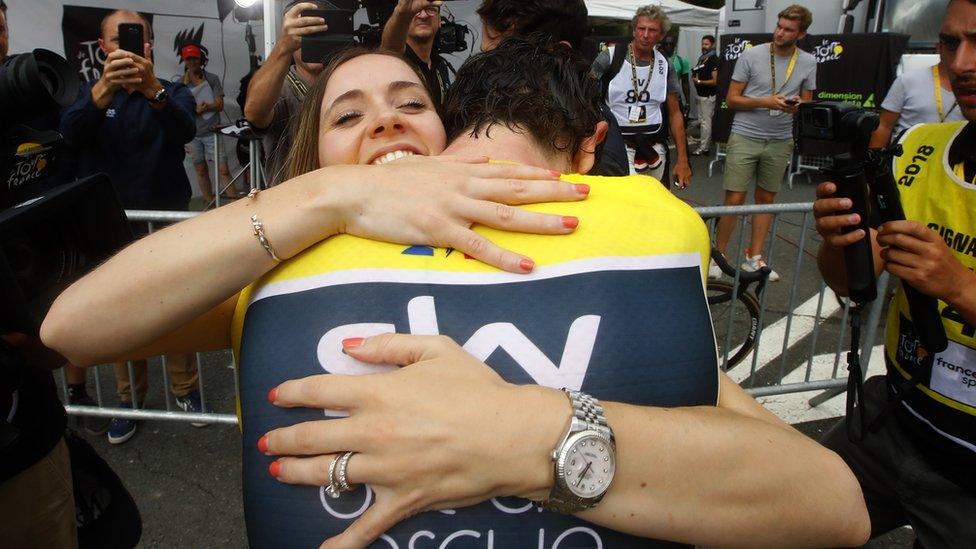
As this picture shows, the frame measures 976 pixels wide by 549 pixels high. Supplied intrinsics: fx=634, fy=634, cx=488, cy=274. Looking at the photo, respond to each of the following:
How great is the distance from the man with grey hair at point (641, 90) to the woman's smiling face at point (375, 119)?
15.4 ft

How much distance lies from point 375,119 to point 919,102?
5.47 m

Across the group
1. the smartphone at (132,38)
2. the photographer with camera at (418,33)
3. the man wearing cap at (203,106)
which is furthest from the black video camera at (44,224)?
the man wearing cap at (203,106)

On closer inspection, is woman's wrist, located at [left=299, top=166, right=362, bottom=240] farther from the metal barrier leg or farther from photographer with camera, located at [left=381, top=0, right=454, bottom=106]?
the metal barrier leg

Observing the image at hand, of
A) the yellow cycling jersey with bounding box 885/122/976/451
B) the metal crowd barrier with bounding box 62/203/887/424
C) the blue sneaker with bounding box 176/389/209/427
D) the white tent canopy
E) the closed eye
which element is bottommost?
the blue sneaker with bounding box 176/389/209/427

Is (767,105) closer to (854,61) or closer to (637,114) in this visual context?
(637,114)

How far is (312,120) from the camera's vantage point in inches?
66.4

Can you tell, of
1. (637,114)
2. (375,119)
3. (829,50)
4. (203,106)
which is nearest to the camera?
(375,119)

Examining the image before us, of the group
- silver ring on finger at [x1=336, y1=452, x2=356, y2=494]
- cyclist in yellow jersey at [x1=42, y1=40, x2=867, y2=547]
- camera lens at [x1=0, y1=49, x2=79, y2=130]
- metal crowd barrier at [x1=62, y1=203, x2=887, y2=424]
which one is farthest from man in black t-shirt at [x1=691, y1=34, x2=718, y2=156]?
silver ring on finger at [x1=336, y1=452, x2=356, y2=494]

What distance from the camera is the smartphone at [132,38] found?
349 centimetres

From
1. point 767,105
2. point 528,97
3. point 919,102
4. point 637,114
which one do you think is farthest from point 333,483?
point 767,105

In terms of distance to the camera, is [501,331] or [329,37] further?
[329,37]

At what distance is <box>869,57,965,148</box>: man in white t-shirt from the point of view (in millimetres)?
5160

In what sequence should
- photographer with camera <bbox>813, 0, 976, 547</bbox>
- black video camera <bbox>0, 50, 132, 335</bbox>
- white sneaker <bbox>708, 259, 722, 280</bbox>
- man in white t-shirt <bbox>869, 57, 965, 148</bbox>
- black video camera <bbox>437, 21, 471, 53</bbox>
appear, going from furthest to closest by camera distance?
1. man in white t-shirt <bbox>869, 57, 965, 148</bbox>
2. white sneaker <bbox>708, 259, 722, 280</bbox>
3. black video camera <bbox>437, 21, 471, 53</bbox>
4. photographer with camera <bbox>813, 0, 976, 547</bbox>
5. black video camera <bbox>0, 50, 132, 335</bbox>

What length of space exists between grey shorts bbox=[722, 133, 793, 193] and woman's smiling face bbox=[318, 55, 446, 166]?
18.1 feet
